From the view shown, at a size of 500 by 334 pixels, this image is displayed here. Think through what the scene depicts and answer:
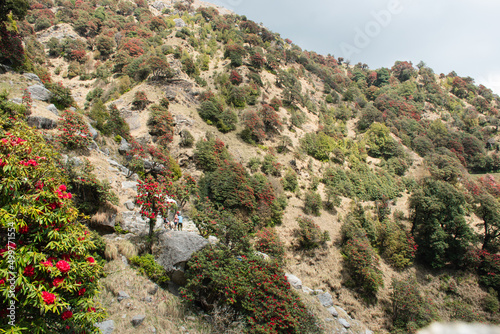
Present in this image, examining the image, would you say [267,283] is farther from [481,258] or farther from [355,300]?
[481,258]

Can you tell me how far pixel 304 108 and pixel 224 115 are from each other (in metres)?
17.8

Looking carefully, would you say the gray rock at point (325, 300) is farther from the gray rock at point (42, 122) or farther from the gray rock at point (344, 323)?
the gray rock at point (42, 122)

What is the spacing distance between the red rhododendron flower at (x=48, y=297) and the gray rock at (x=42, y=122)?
523 inches

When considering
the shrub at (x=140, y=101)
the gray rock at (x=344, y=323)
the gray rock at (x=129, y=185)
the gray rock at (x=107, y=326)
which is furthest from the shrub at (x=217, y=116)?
the gray rock at (x=107, y=326)

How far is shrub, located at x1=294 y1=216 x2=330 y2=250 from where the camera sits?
58.0ft

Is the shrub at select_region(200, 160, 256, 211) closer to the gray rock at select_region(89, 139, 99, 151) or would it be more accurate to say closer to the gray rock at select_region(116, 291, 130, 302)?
the gray rock at select_region(89, 139, 99, 151)

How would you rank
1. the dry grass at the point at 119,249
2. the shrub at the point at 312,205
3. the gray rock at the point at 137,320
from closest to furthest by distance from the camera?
the gray rock at the point at 137,320 < the dry grass at the point at 119,249 < the shrub at the point at 312,205

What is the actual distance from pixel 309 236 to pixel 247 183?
652 cm

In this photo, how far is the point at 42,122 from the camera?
13.2m

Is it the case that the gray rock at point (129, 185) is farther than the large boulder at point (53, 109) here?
No

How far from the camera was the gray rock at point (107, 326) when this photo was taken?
705 cm

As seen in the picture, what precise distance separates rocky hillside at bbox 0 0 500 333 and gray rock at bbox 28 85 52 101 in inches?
4.8

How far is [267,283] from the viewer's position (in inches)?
384

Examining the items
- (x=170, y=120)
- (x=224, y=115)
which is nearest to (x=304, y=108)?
(x=224, y=115)
